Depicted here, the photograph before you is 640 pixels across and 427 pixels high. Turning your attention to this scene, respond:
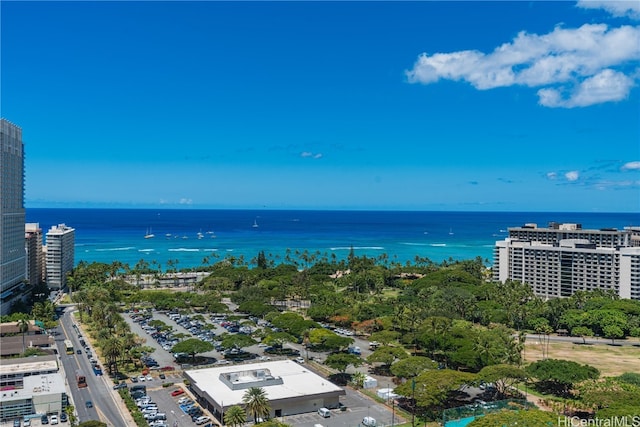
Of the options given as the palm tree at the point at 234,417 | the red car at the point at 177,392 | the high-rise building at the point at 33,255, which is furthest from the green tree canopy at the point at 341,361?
the high-rise building at the point at 33,255

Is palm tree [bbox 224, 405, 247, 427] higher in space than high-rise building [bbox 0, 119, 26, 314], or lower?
lower

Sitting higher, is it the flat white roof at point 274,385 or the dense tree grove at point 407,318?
the dense tree grove at point 407,318

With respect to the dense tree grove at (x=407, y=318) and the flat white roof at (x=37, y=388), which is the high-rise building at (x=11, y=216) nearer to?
the dense tree grove at (x=407, y=318)

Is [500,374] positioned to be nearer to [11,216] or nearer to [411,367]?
[411,367]

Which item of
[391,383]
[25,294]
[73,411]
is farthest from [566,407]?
[25,294]

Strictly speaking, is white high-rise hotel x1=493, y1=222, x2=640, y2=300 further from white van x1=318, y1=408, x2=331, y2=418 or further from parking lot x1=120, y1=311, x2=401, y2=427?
white van x1=318, y1=408, x2=331, y2=418

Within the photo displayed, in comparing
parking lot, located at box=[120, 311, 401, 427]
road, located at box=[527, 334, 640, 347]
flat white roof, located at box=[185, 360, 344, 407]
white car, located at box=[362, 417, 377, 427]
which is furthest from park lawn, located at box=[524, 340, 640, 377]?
flat white roof, located at box=[185, 360, 344, 407]
